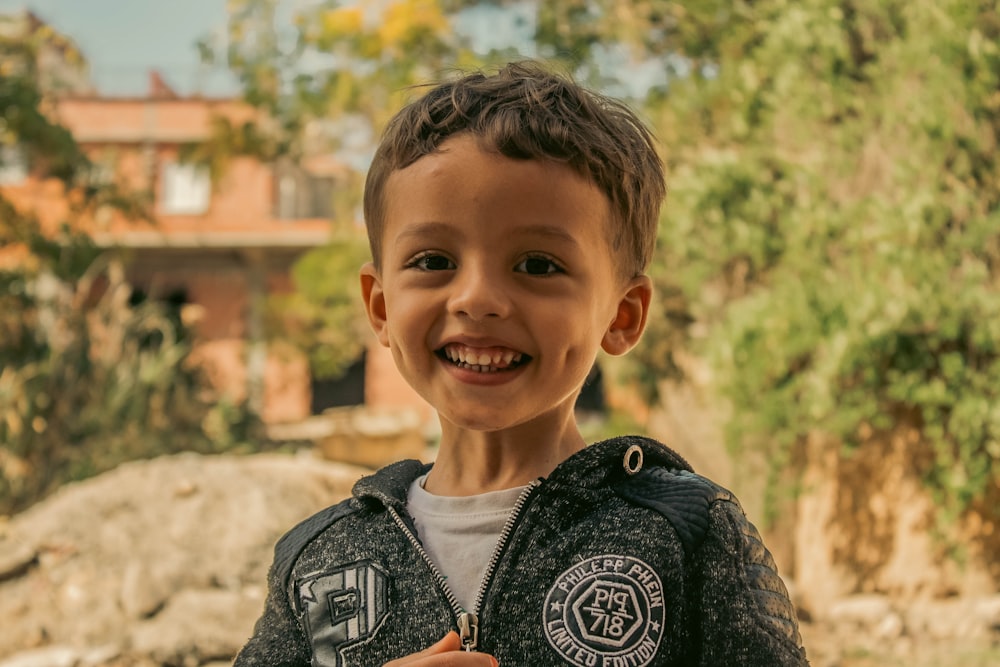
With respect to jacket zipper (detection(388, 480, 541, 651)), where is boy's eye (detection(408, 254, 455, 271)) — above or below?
above

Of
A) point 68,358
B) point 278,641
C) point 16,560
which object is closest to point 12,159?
point 68,358

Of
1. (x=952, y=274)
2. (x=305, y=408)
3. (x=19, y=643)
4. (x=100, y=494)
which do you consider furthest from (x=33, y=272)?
(x=305, y=408)

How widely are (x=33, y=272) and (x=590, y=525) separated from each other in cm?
842

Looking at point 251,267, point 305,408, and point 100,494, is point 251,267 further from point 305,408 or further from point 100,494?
point 100,494

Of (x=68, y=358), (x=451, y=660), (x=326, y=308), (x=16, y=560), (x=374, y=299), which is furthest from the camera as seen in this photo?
(x=326, y=308)

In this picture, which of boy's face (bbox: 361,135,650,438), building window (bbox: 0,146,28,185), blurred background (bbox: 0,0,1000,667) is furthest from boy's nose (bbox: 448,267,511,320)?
building window (bbox: 0,146,28,185)

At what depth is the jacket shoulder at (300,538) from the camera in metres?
1.33

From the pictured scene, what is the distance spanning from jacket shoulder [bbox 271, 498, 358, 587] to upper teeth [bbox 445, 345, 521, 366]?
29cm

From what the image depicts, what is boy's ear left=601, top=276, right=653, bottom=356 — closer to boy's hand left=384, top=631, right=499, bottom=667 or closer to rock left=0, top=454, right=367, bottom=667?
boy's hand left=384, top=631, right=499, bottom=667

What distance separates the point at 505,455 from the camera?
1.31m

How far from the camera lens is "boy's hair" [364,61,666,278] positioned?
120cm

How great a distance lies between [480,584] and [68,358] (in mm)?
7583

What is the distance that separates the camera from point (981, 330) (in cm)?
432

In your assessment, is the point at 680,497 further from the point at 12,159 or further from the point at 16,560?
the point at 12,159
